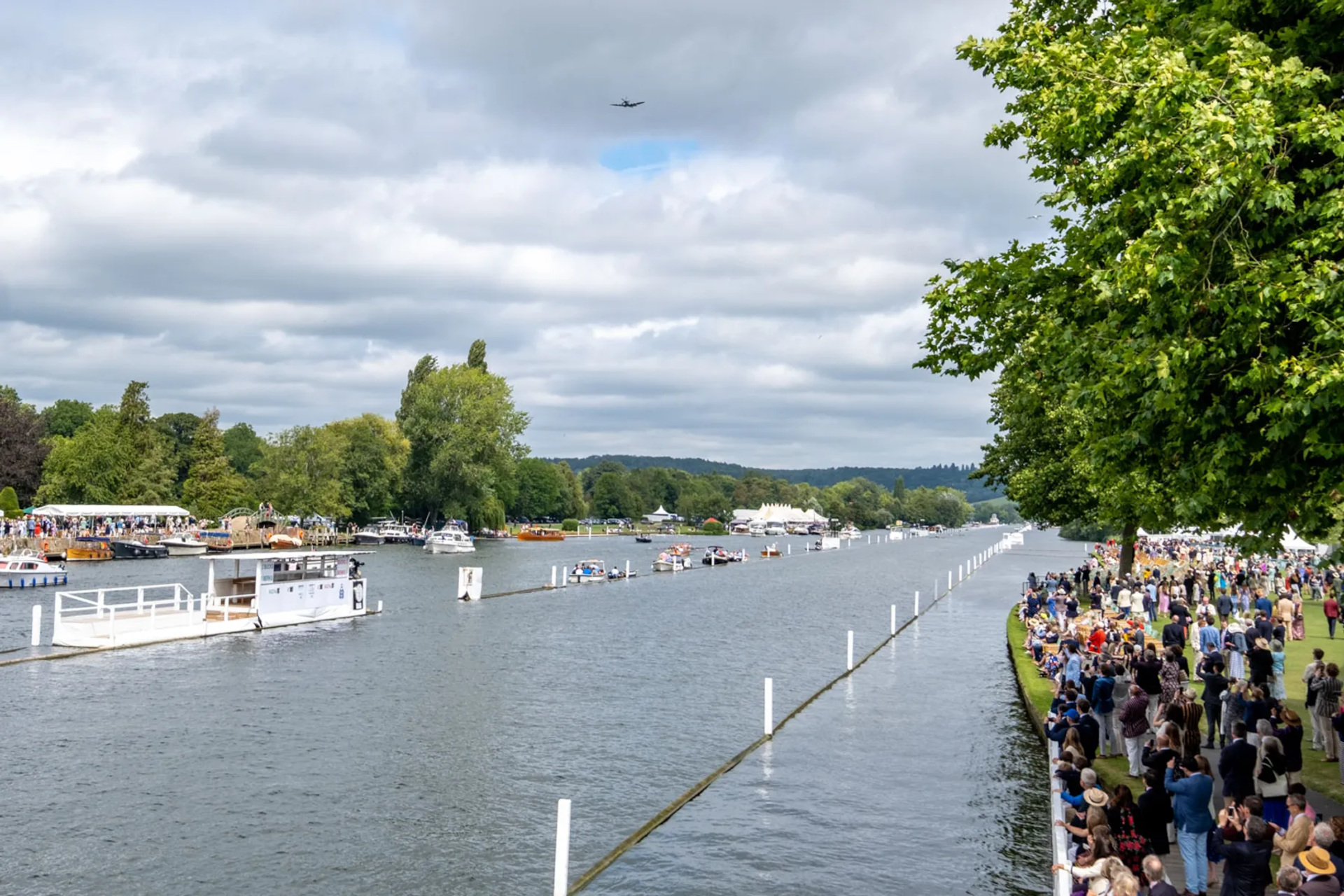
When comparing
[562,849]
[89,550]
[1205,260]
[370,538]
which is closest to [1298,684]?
[1205,260]

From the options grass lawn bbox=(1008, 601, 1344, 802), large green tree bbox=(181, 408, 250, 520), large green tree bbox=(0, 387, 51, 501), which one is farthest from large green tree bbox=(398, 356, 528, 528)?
grass lawn bbox=(1008, 601, 1344, 802)

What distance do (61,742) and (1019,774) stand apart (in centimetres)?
2415

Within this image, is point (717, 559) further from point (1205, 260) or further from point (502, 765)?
point (1205, 260)

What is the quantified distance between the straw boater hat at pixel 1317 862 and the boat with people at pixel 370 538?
5499 inches

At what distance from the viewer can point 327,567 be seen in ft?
185

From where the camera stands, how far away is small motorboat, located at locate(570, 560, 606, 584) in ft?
291

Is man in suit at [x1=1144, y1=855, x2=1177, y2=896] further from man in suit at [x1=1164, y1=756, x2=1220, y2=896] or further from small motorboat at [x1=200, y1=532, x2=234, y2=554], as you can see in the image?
small motorboat at [x1=200, y1=532, x2=234, y2=554]

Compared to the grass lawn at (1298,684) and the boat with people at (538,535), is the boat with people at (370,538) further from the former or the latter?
the grass lawn at (1298,684)

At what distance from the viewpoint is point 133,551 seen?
10050 cm

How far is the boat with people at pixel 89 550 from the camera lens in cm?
9619

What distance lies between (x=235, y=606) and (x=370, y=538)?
9720 cm

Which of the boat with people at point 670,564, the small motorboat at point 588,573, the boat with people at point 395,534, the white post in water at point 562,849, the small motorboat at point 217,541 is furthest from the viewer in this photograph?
the boat with people at point 395,534

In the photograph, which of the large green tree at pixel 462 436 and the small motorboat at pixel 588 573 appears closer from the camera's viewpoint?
the small motorboat at pixel 588 573

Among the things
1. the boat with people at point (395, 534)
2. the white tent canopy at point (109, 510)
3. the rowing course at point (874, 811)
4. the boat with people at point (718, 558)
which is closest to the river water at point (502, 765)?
the rowing course at point (874, 811)
